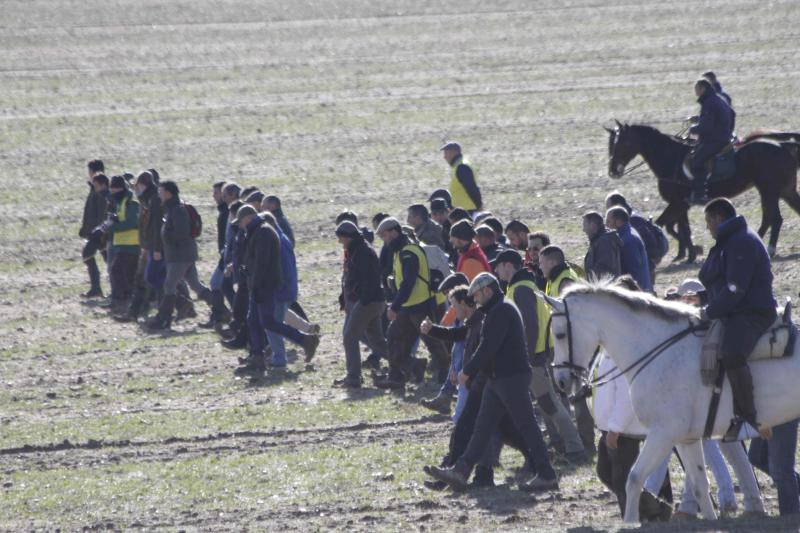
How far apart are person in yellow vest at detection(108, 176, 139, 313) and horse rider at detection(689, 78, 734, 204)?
7.65 metres

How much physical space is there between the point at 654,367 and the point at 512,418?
64.5 inches

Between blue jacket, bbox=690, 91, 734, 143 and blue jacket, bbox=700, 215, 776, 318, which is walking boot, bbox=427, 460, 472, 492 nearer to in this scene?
blue jacket, bbox=700, 215, 776, 318

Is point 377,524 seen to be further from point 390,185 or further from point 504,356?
point 390,185

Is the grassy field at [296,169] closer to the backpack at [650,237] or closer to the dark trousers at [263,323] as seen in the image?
the dark trousers at [263,323]

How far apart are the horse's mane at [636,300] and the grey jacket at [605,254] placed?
10.5ft

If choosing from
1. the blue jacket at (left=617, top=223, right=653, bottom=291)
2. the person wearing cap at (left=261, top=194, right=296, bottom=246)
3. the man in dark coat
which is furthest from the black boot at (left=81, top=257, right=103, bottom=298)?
the blue jacket at (left=617, top=223, right=653, bottom=291)

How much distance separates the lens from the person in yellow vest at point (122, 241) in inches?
803

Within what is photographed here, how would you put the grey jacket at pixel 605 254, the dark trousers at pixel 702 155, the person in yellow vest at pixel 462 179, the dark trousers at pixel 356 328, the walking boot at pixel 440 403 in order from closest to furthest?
the grey jacket at pixel 605 254, the walking boot at pixel 440 403, the dark trousers at pixel 356 328, the person in yellow vest at pixel 462 179, the dark trousers at pixel 702 155

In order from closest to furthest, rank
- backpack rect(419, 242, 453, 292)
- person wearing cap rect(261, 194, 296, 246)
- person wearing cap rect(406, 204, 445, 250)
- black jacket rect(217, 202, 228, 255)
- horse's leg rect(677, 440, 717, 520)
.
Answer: horse's leg rect(677, 440, 717, 520) < backpack rect(419, 242, 453, 292) < person wearing cap rect(406, 204, 445, 250) < person wearing cap rect(261, 194, 296, 246) < black jacket rect(217, 202, 228, 255)

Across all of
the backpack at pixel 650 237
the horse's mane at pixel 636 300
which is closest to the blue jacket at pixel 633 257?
the backpack at pixel 650 237

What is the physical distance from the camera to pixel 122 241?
20641 mm

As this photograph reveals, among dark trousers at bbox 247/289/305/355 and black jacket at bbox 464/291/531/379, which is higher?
black jacket at bbox 464/291/531/379

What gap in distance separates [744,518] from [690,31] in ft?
109

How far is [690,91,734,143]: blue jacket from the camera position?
67.5ft
